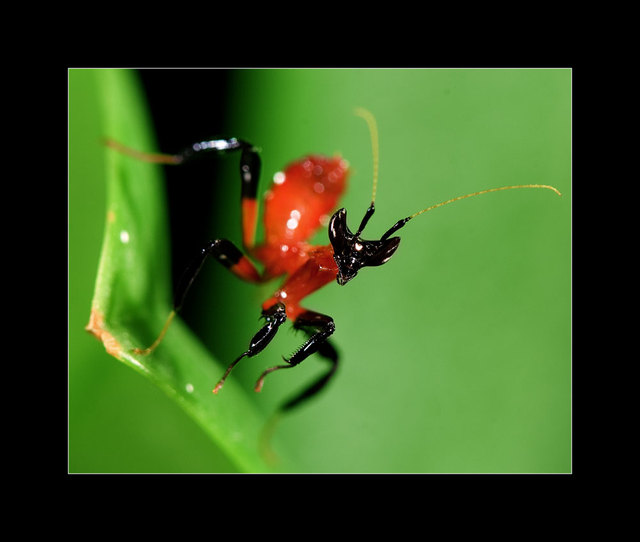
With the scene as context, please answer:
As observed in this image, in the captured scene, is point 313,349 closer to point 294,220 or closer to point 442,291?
point 442,291

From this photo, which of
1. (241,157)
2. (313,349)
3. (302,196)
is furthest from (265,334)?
(302,196)

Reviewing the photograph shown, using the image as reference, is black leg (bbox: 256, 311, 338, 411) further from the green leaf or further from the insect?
the green leaf

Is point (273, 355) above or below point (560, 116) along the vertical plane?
below

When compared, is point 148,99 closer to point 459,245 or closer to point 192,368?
point 192,368

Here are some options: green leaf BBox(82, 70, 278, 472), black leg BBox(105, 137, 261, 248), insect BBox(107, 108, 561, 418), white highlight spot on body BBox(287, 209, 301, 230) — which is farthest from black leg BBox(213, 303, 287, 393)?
white highlight spot on body BBox(287, 209, 301, 230)

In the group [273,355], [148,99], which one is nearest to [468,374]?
[273,355]

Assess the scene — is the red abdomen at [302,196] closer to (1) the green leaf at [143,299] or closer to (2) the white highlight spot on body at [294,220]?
(2) the white highlight spot on body at [294,220]

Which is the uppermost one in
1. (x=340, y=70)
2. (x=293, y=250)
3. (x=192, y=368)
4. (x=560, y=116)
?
(x=340, y=70)
